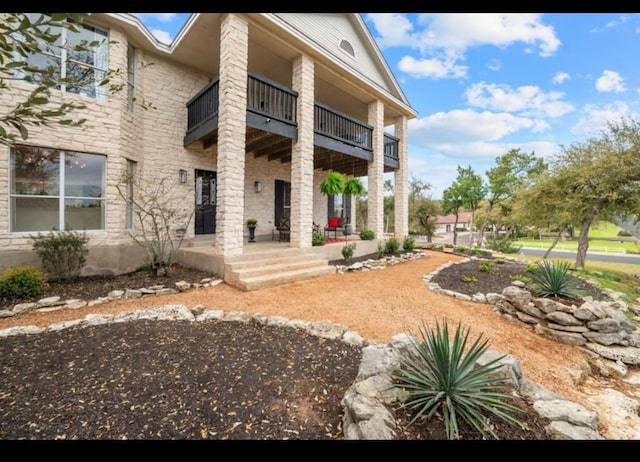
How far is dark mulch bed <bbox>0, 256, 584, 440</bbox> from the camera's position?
1887 millimetres

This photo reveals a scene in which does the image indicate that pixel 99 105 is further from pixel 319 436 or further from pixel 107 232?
pixel 319 436

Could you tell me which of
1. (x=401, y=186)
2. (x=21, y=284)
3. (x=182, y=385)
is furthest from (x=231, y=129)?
(x=401, y=186)

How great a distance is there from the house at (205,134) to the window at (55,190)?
0.08 ft

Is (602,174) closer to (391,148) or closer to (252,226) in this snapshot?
(391,148)

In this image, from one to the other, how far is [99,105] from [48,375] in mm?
6983

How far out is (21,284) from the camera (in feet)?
16.2

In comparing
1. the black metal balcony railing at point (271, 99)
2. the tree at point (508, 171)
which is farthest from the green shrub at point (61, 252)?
the tree at point (508, 171)

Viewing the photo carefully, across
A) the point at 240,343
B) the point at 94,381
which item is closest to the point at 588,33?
the point at 240,343

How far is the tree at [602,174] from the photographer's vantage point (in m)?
9.64

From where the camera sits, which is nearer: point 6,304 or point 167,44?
point 6,304

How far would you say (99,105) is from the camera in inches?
262

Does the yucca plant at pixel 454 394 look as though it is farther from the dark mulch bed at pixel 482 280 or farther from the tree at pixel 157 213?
the tree at pixel 157 213

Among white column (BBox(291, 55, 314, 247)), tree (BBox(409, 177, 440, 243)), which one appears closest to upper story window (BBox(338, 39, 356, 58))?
white column (BBox(291, 55, 314, 247))

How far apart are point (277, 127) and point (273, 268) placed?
4.17 m
